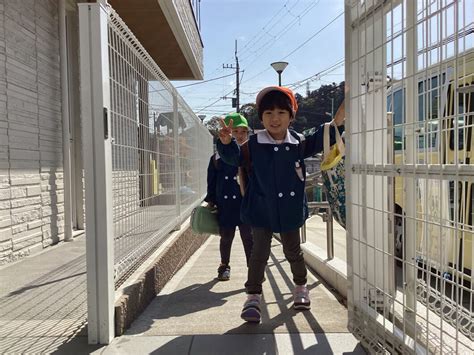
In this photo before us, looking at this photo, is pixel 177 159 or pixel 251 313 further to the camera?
pixel 177 159

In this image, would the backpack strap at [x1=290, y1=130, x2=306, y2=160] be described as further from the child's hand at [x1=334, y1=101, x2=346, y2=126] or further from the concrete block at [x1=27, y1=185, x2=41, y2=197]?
the concrete block at [x1=27, y1=185, x2=41, y2=197]

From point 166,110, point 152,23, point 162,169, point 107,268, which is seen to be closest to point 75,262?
point 162,169

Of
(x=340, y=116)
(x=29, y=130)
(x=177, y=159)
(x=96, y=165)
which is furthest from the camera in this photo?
(x=177, y=159)

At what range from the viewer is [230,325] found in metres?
3.10

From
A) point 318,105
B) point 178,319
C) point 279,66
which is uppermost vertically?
point 318,105

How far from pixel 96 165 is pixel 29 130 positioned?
2974mm

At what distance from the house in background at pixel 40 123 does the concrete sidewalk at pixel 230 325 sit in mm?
1930

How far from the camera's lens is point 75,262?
464cm

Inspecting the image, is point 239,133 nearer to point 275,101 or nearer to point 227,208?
point 227,208

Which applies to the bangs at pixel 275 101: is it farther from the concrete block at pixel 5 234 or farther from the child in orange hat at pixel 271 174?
the concrete block at pixel 5 234

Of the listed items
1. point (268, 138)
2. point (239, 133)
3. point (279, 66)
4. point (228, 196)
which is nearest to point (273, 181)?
point (268, 138)

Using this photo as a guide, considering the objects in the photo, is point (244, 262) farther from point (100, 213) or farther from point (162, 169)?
point (100, 213)

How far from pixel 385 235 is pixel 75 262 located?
3.28 m

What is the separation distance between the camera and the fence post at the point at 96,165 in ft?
8.41
